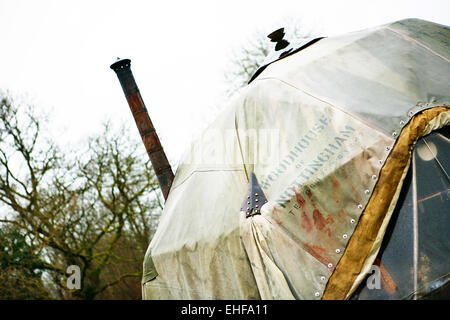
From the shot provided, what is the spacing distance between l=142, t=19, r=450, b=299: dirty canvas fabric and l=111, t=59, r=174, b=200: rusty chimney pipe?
229cm

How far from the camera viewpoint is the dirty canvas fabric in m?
4.21

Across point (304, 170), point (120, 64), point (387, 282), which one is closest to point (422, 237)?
point (387, 282)

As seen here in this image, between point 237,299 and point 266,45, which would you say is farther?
point 266,45

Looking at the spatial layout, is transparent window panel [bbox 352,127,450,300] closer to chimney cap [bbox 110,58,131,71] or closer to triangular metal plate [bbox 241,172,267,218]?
triangular metal plate [bbox 241,172,267,218]

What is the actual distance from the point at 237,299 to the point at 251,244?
680 mm

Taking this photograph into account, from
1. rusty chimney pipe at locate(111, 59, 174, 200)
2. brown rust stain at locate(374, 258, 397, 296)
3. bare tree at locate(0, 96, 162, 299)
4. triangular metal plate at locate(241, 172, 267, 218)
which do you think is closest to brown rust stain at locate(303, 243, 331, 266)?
brown rust stain at locate(374, 258, 397, 296)

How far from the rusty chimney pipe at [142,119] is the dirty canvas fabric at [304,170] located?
229 cm

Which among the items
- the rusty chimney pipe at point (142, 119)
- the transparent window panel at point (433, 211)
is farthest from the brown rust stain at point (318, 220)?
the rusty chimney pipe at point (142, 119)

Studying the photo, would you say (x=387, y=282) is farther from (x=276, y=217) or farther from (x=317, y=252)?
(x=276, y=217)

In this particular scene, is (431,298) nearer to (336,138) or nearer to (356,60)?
(336,138)

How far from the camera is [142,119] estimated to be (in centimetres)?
814

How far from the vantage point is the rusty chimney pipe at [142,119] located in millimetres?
7910

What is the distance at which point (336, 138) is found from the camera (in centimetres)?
442
